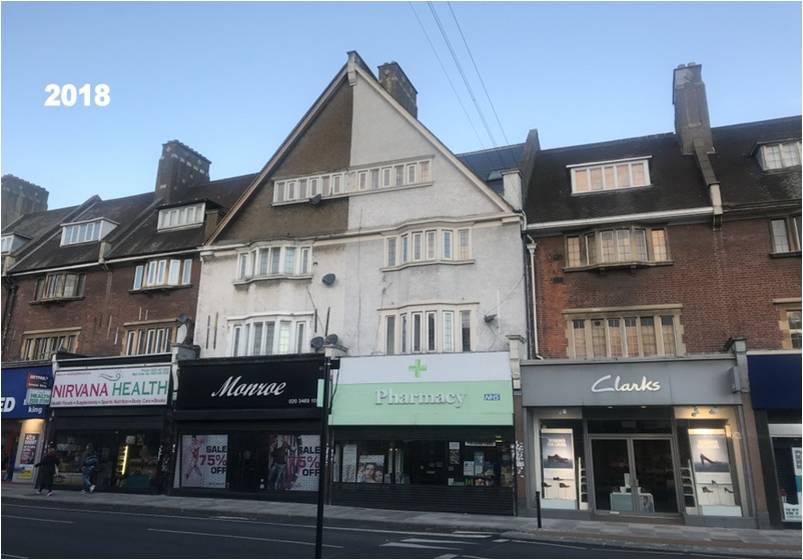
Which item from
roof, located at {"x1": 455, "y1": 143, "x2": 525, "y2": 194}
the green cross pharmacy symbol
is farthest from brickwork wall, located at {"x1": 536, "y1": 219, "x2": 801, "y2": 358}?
roof, located at {"x1": 455, "y1": 143, "x2": 525, "y2": 194}

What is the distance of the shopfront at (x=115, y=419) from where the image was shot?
74.6ft

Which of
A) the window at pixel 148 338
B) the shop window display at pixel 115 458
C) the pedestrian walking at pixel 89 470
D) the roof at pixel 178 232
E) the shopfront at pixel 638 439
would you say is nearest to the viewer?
the shopfront at pixel 638 439

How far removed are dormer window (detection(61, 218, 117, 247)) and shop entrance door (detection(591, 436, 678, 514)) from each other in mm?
24311

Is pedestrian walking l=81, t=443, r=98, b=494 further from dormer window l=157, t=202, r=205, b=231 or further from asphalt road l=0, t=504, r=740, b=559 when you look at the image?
dormer window l=157, t=202, r=205, b=231

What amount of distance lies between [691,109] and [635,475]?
45.5 feet

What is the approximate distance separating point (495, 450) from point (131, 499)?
1239cm

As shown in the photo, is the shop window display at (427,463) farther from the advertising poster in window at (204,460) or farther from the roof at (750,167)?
the roof at (750,167)

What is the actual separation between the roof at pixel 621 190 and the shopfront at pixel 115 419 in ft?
51.3

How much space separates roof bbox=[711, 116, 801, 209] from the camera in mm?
18828

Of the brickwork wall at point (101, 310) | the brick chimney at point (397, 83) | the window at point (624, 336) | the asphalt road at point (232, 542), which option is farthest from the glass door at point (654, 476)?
the brickwork wall at point (101, 310)

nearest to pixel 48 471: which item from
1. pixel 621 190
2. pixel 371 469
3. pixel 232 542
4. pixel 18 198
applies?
pixel 371 469

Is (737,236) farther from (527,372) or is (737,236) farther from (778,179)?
(527,372)

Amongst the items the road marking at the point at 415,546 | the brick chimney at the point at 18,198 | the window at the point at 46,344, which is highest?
the brick chimney at the point at 18,198

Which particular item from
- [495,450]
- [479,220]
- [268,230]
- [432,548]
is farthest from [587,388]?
[268,230]
